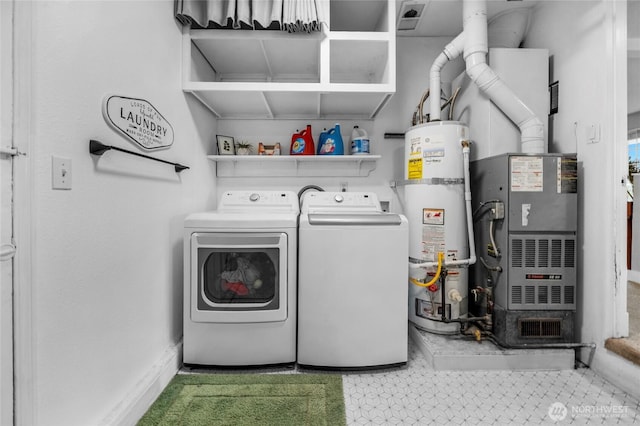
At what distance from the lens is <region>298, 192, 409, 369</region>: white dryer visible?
1.80 m

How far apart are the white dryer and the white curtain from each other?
4.31ft

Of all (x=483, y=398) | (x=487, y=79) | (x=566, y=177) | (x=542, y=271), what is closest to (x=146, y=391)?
(x=483, y=398)

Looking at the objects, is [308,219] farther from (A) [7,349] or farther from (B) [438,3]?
(B) [438,3]

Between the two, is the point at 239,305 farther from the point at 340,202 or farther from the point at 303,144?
the point at 303,144

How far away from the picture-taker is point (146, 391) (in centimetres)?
149

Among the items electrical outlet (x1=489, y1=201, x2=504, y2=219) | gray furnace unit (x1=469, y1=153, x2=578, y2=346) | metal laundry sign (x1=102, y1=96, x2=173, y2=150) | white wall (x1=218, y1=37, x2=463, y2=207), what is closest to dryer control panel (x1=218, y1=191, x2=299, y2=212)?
white wall (x1=218, y1=37, x2=463, y2=207)

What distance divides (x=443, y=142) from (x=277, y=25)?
141 centimetres

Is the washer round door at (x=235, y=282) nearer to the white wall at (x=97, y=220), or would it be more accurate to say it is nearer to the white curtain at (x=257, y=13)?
the white wall at (x=97, y=220)

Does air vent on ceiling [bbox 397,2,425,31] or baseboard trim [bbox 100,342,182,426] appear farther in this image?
air vent on ceiling [bbox 397,2,425,31]

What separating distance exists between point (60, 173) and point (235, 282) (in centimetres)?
113

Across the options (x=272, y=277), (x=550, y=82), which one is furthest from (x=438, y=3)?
(x=272, y=277)

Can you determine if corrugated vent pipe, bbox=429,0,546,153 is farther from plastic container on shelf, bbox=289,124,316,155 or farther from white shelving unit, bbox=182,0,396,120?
plastic container on shelf, bbox=289,124,316,155

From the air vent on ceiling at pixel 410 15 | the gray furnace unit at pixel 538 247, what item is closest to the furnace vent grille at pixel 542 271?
the gray furnace unit at pixel 538 247

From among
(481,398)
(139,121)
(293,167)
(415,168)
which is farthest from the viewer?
(293,167)
